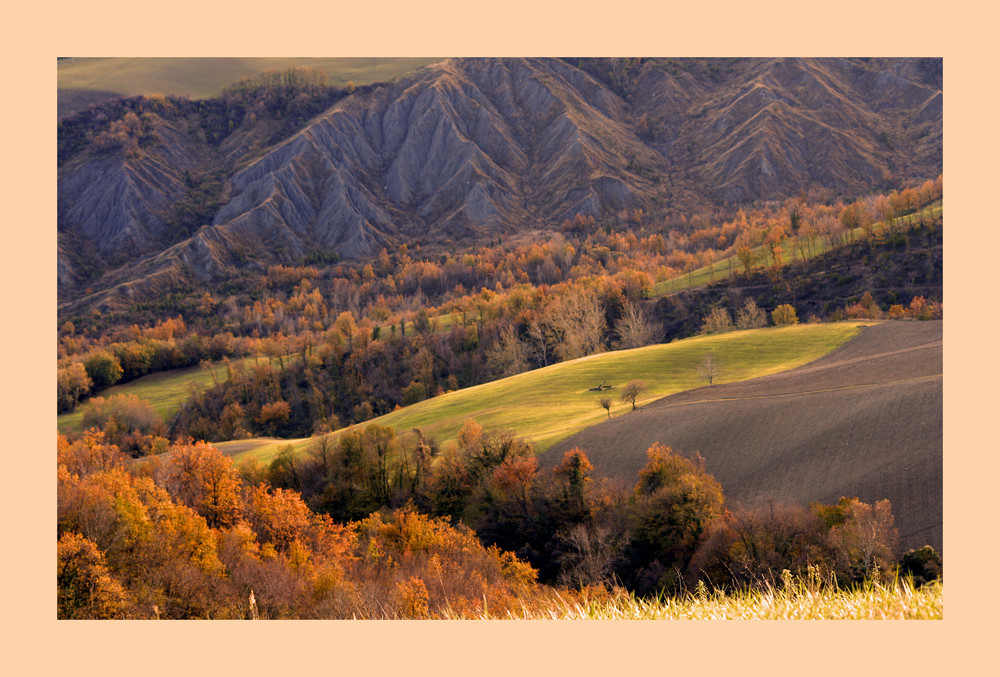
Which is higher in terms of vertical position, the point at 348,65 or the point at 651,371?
the point at 348,65

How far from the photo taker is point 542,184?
169 meters

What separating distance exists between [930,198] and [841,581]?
308 ft

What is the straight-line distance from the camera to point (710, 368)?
54031mm

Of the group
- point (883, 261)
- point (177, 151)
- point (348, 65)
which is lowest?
point (883, 261)

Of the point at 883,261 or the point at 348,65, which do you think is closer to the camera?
the point at 883,261

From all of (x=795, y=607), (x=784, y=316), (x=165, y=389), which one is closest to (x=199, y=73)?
(x=165, y=389)

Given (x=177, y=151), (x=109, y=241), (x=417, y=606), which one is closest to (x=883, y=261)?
(x=417, y=606)

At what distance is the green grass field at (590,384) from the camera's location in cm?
4866

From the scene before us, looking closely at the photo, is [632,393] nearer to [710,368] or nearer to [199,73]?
[710,368]

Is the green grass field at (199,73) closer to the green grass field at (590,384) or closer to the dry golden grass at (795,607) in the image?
the green grass field at (590,384)

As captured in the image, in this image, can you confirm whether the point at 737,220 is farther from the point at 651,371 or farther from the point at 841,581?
the point at 841,581

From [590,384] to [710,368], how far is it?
11.2 m

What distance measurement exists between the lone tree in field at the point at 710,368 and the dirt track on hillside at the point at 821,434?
6.71 meters

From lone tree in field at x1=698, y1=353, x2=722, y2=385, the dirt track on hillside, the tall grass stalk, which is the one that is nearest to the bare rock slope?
lone tree in field at x1=698, y1=353, x2=722, y2=385
